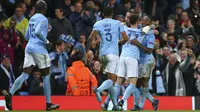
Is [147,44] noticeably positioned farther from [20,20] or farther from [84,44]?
[20,20]

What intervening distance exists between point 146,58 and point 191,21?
8274mm

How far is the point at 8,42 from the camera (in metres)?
21.2

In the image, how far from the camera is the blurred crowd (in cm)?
2075

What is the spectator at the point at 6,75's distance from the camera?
19.8m

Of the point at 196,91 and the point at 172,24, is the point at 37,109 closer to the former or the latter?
the point at 196,91

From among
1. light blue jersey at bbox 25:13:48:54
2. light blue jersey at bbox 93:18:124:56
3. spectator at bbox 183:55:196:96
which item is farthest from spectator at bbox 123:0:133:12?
light blue jersey at bbox 25:13:48:54

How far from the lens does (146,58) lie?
17.7m

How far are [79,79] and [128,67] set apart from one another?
7.92 feet

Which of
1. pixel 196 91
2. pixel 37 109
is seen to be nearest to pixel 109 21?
pixel 37 109

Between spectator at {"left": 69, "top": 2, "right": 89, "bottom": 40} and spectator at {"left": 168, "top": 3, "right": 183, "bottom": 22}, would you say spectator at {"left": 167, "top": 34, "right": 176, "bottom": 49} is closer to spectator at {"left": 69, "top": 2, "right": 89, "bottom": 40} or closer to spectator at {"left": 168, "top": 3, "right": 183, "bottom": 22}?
spectator at {"left": 168, "top": 3, "right": 183, "bottom": 22}

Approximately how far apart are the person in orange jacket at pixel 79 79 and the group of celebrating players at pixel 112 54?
1873mm

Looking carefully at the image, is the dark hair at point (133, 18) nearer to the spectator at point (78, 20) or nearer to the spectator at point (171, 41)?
the spectator at point (78, 20)

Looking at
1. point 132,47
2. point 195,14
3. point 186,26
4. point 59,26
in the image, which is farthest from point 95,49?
point 195,14

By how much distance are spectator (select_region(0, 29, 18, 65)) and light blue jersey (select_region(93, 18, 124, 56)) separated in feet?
15.6
